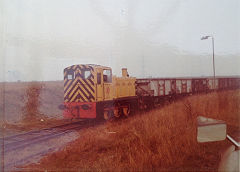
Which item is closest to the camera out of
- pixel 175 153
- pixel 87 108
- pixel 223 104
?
pixel 175 153

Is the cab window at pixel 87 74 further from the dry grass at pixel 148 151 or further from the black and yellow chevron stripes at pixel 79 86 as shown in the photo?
the dry grass at pixel 148 151

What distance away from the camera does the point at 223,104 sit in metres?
6.25

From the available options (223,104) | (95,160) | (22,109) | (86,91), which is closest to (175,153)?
(95,160)

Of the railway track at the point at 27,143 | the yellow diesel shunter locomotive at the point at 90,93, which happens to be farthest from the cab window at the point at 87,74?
the railway track at the point at 27,143

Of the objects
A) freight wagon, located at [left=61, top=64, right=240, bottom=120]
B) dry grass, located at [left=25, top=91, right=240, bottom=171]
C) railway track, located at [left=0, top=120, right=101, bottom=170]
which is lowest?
railway track, located at [left=0, top=120, right=101, bottom=170]

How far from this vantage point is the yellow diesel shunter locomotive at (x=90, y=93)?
7198 millimetres

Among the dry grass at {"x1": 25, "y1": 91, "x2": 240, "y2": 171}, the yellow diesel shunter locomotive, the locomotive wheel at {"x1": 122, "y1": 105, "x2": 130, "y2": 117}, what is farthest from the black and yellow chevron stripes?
the dry grass at {"x1": 25, "y1": 91, "x2": 240, "y2": 171}

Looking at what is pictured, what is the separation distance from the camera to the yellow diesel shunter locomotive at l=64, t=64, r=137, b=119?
720 cm

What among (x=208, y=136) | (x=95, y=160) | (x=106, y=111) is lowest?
(x=95, y=160)

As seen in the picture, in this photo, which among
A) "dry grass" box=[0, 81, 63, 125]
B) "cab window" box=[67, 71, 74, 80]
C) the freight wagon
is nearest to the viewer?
the freight wagon

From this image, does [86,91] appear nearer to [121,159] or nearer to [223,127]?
[121,159]

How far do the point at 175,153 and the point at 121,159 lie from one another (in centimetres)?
111

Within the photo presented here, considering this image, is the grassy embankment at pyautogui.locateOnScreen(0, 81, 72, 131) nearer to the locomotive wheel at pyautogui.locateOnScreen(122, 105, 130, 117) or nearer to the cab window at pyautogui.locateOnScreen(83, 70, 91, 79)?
the cab window at pyautogui.locateOnScreen(83, 70, 91, 79)

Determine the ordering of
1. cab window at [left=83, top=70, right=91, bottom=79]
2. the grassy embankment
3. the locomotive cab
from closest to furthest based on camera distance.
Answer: the locomotive cab → cab window at [left=83, top=70, right=91, bottom=79] → the grassy embankment
